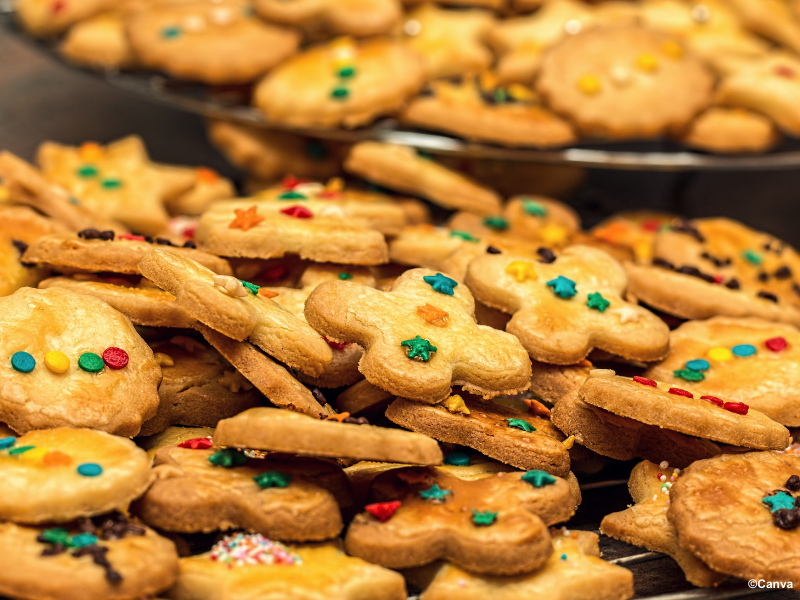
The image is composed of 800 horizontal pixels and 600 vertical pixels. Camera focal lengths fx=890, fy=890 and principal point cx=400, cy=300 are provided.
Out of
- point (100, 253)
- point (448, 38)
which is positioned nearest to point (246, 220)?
point (100, 253)

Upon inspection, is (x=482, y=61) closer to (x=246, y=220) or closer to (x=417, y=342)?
(x=246, y=220)

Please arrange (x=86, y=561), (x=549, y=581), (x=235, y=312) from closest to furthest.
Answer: (x=86, y=561)
(x=549, y=581)
(x=235, y=312)

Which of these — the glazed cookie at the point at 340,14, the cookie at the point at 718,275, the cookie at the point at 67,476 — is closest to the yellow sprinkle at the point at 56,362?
the cookie at the point at 67,476

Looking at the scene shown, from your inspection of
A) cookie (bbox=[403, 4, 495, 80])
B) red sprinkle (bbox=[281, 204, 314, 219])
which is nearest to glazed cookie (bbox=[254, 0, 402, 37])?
cookie (bbox=[403, 4, 495, 80])

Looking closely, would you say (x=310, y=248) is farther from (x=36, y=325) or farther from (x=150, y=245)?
(x=36, y=325)

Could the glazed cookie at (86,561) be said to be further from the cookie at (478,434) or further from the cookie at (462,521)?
the cookie at (478,434)

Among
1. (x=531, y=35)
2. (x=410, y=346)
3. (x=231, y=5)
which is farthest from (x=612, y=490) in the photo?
(x=231, y=5)

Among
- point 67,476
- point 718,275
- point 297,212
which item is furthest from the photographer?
point 718,275
